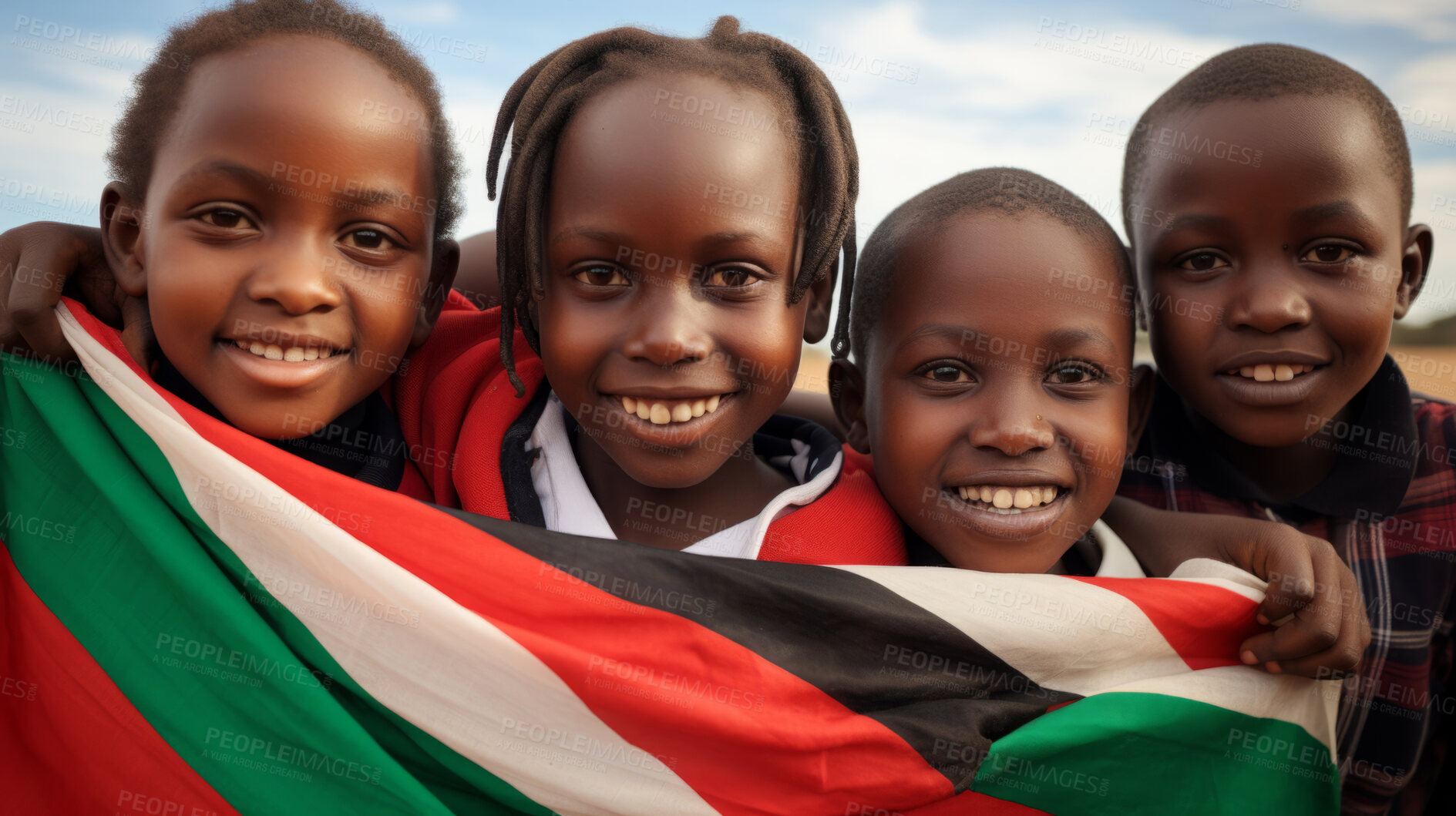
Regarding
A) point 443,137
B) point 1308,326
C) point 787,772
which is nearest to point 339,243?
point 443,137

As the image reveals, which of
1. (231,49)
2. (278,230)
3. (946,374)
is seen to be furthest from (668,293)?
(231,49)

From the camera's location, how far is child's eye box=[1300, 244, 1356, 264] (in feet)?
5.73

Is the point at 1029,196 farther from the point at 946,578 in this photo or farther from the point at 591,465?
the point at 591,465

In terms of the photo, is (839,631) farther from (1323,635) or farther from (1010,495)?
(1323,635)

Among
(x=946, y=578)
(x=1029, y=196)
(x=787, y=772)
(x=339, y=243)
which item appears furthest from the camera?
(x=1029, y=196)

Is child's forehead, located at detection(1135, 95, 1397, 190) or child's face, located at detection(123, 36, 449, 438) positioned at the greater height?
child's forehead, located at detection(1135, 95, 1397, 190)

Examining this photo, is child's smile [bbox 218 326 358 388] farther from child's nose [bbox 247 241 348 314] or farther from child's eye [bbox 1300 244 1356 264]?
child's eye [bbox 1300 244 1356 264]

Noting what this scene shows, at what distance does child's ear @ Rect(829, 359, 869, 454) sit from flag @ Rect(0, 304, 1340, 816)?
0.42 m

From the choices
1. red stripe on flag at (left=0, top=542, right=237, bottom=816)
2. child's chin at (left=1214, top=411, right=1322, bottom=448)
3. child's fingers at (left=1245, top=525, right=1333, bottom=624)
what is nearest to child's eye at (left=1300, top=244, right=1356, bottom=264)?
child's chin at (left=1214, top=411, right=1322, bottom=448)

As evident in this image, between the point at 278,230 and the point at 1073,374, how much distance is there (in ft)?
4.37

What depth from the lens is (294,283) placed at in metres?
1.47

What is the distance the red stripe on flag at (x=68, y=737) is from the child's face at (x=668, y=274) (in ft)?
2.52

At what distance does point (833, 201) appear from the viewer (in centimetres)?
158

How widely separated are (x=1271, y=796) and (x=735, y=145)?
1339 millimetres
